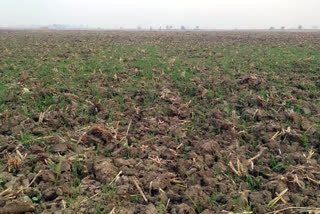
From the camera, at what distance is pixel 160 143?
3.88 metres

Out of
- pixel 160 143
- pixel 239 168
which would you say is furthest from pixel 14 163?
pixel 239 168

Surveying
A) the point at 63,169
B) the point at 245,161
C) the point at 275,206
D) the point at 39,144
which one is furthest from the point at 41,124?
the point at 275,206

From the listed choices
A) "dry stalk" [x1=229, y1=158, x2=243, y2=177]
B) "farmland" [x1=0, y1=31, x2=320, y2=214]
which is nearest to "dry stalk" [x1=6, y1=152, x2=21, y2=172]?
"farmland" [x1=0, y1=31, x2=320, y2=214]

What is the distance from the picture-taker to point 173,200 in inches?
108

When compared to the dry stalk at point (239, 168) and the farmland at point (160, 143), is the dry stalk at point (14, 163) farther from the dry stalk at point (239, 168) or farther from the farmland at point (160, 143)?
the dry stalk at point (239, 168)

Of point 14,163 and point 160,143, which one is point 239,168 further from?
point 14,163

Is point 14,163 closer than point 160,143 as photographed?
Yes

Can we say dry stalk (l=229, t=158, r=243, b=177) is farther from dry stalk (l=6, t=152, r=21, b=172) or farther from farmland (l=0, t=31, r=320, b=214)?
dry stalk (l=6, t=152, r=21, b=172)

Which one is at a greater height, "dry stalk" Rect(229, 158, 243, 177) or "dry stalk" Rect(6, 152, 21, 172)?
"dry stalk" Rect(6, 152, 21, 172)

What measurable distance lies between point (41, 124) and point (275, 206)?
359 centimetres

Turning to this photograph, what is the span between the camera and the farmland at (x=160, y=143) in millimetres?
2699

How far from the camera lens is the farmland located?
8.86 feet

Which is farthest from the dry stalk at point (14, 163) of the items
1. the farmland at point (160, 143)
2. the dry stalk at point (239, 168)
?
the dry stalk at point (239, 168)

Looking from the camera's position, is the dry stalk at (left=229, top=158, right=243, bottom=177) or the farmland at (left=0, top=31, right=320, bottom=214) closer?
the farmland at (left=0, top=31, right=320, bottom=214)
